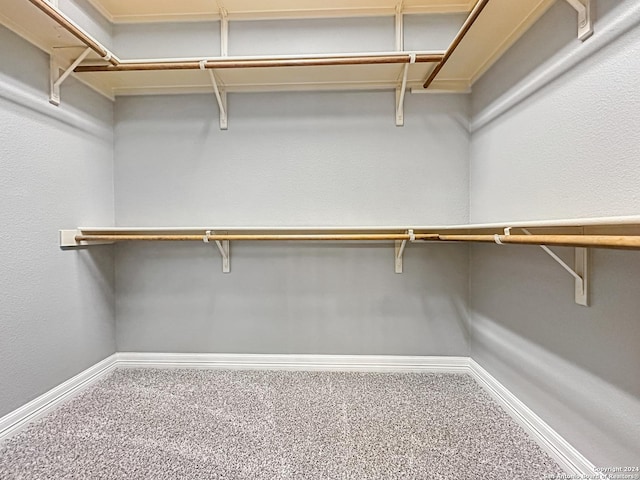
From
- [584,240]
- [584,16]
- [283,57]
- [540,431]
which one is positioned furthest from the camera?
[283,57]

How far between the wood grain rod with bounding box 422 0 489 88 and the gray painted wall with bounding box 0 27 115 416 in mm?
2026

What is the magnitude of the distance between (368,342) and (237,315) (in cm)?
89

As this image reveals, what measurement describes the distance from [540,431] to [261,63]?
87.2 inches

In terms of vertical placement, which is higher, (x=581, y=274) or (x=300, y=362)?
(x=581, y=274)

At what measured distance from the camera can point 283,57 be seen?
1.61 metres

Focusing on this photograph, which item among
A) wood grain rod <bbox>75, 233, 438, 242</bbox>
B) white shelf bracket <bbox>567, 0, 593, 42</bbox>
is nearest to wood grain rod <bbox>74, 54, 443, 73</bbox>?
white shelf bracket <bbox>567, 0, 593, 42</bbox>

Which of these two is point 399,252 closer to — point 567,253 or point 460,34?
point 567,253

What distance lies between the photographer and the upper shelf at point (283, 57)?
4.92ft

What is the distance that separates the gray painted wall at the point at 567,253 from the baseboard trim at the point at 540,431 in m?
0.03

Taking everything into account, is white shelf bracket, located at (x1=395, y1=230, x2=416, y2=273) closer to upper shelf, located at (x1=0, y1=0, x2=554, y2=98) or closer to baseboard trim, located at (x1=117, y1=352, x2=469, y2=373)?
baseboard trim, located at (x1=117, y1=352, x2=469, y2=373)

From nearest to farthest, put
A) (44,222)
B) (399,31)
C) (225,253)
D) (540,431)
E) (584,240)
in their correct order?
(584,240)
(540,431)
(44,222)
(399,31)
(225,253)

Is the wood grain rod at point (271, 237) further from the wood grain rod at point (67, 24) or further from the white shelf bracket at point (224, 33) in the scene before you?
the white shelf bracket at point (224, 33)

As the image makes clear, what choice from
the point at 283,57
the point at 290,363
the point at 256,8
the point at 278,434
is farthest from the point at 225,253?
the point at 256,8

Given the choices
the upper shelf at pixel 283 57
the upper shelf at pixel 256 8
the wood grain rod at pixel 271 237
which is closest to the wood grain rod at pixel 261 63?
the upper shelf at pixel 283 57
